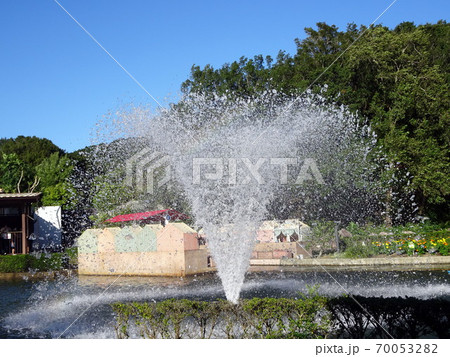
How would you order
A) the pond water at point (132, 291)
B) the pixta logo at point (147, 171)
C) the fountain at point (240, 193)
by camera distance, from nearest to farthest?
the pond water at point (132, 291), the fountain at point (240, 193), the pixta logo at point (147, 171)

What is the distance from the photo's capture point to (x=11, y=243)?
29703 mm

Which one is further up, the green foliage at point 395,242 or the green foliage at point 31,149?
the green foliage at point 31,149

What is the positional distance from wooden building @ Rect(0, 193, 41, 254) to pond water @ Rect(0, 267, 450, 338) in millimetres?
9350

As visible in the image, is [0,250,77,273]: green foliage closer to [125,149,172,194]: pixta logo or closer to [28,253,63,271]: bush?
[28,253,63,271]: bush

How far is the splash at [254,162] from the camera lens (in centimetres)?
1398

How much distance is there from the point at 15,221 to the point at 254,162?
71.6ft

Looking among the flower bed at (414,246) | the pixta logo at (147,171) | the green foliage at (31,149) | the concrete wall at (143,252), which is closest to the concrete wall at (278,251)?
the flower bed at (414,246)

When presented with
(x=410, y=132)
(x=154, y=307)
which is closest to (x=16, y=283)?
(x=154, y=307)

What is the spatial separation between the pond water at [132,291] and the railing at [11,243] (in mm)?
10511

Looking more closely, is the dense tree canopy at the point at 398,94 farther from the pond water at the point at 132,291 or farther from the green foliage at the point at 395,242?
the pond water at the point at 132,291

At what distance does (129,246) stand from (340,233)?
38.7 feet

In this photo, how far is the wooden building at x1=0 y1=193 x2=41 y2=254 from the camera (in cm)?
2848

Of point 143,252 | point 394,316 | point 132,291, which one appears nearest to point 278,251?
point 143,252
